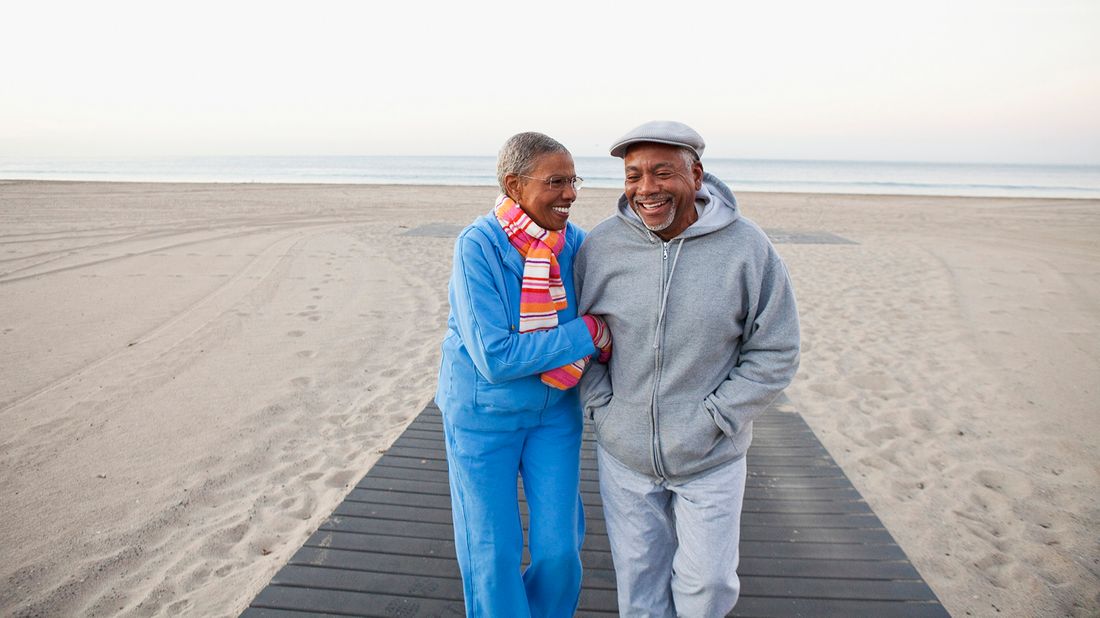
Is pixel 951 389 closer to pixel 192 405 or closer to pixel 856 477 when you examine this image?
pixel 856 477

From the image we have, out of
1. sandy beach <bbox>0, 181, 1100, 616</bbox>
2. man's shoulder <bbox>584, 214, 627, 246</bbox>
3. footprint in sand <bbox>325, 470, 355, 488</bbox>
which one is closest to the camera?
man's shoulder <bbox>584, 214, 627, 246</bbox>

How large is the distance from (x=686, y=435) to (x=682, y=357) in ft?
0.85

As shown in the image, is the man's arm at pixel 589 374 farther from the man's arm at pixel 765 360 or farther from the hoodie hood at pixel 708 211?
the man's arm at pixel 765 360

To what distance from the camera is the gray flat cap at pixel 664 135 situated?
189 cm

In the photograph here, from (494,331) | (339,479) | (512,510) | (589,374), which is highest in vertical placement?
(494,331)

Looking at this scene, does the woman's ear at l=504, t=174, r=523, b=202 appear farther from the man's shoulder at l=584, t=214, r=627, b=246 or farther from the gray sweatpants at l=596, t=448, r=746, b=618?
the gray sweatpants at l=596, t=448, r=746, b=618

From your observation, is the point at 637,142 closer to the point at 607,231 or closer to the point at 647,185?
the point at 647,185

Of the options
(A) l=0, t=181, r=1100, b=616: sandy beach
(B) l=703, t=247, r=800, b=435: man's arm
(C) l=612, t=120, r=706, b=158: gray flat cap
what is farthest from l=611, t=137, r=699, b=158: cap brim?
(A) l=0, t=181, r=1100, b=616: sandy beach

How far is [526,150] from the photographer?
1980 mm

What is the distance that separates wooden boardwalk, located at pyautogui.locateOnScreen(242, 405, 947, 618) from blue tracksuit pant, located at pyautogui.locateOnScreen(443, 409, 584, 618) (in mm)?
527

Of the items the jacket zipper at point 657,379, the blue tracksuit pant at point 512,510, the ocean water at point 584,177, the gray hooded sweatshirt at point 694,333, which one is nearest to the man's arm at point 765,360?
the gray hooded sweatshirt at point 694,333

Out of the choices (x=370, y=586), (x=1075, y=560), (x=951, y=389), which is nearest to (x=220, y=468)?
(x=370, y=586)

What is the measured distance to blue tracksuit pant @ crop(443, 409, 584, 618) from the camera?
209 centimetres

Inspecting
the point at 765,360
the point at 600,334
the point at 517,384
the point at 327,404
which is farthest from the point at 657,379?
the point at 327,404
